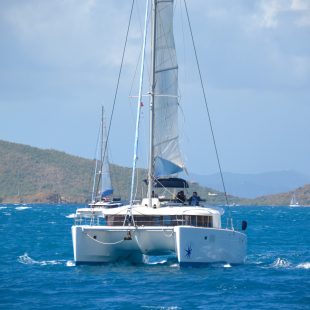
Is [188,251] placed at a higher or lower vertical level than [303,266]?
higher

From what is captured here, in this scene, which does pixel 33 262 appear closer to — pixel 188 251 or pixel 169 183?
pixel 169 183

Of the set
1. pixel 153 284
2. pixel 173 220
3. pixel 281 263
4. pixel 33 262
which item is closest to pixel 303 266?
pixel 281 263

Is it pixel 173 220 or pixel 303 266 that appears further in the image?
pixel 303 266

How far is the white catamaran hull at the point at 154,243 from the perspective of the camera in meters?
31.1

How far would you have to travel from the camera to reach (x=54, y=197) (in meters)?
194

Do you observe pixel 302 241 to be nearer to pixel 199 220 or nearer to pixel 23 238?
pixel 23 238

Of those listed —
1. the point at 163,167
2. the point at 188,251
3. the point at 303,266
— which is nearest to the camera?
the point at 188,251

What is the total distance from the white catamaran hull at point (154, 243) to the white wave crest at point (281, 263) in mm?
2178

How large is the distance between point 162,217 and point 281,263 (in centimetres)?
584

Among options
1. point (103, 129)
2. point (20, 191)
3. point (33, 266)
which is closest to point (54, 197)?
point (20, 191)

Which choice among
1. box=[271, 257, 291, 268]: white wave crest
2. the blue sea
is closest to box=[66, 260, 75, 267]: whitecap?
the blue sea

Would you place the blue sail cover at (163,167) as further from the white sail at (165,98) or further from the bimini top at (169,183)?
the bimini top at (169,183)

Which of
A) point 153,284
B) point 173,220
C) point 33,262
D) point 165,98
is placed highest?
point 165,98

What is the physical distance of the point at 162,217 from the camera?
3206cm
